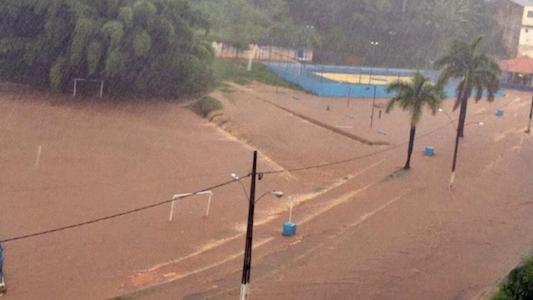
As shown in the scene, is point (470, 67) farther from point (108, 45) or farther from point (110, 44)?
point (108, 45)

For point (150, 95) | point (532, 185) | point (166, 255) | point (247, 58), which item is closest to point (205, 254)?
point (166, 255)

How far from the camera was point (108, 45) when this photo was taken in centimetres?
3594

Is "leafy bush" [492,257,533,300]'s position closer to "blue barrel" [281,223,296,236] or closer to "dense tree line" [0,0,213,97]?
"blue barrel" [281,223,296,236]

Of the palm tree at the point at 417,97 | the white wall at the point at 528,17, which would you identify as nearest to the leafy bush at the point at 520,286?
the palm tree at the point at 417,97

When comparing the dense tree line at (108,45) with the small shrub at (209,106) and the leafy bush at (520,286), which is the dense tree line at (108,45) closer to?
the small shrub at (209,106)

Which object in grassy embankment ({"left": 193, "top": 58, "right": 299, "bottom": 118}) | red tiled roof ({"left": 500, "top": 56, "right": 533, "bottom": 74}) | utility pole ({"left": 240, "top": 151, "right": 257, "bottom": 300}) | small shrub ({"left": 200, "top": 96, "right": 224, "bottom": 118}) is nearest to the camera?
utility pole ({"left": 240, "top": 151, "right": 257, "bottom": 300})

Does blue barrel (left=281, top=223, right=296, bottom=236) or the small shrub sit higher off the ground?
the small shrub

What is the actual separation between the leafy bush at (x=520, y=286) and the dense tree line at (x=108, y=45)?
92.4 feet

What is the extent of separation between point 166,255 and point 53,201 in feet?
16.0

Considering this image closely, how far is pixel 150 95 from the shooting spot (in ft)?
127

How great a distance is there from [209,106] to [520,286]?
28194mm

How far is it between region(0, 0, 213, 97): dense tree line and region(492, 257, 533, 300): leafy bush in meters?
28.2

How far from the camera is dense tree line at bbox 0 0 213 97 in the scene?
35750 millimetres

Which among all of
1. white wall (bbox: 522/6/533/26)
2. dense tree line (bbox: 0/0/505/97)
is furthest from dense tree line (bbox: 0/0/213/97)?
white wall (bbox: 522/6/533/26)
